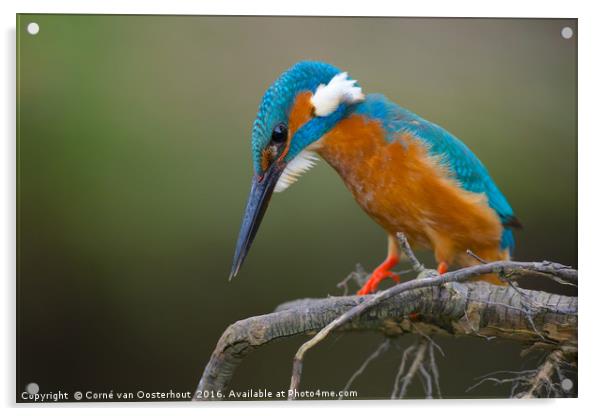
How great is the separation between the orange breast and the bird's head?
73 millimetres

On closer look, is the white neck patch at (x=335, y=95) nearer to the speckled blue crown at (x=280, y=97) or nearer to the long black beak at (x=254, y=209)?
the speckled blue crown at (x=280, y=97)

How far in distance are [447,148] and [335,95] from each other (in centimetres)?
45

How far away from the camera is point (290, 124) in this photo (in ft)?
6.81

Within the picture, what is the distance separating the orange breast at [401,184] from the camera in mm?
2217

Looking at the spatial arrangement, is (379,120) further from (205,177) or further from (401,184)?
(205,177)

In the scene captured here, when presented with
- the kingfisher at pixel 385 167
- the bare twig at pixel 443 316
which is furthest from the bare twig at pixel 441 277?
the kingfisher at pixel 385 167

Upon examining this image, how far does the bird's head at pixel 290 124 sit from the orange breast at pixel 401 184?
73mm

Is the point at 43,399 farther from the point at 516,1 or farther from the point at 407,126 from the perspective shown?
the point at 516,1

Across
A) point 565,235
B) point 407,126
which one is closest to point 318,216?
point 407,126

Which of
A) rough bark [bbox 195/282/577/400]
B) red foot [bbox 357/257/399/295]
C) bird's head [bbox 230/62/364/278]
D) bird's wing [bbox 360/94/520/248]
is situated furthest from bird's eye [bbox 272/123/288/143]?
red foot [bbox 357/257/399/295]

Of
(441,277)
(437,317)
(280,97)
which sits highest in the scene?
(280,97)

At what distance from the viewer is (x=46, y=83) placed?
2.15 m

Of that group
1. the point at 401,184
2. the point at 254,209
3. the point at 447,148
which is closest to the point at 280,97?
the point at 254,209

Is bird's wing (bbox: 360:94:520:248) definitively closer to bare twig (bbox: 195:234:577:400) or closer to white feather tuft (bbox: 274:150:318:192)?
white feather tuft (bbox: 274:150:318:192)
